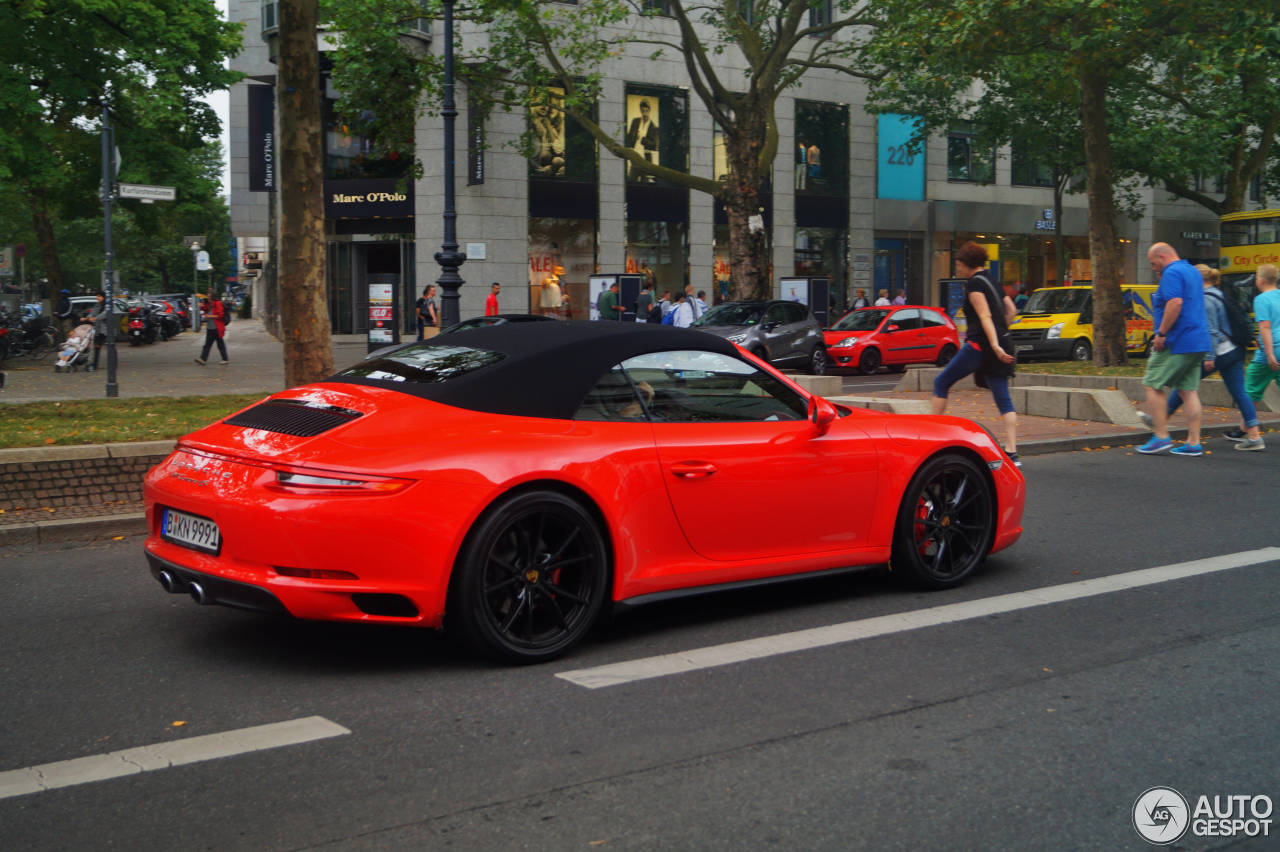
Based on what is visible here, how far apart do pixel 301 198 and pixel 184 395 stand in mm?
6689

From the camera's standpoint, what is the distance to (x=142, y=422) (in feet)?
38.5

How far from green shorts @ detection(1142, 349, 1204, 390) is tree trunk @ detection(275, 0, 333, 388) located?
8.14 metres

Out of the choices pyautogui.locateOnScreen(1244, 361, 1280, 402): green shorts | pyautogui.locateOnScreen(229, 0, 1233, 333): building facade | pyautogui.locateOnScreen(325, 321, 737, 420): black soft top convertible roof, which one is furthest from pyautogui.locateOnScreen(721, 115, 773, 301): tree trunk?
pyautogui.locateOnScreen(325, 321, 737, 420): black soft top convertible roof

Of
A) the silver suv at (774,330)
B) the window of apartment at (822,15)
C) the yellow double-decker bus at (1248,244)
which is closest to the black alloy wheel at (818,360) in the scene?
the silver suv at (774,330)

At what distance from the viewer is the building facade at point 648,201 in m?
35.7

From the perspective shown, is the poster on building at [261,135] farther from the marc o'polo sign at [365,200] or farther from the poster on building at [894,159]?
the poster on building at [894,159]

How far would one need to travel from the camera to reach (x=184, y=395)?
17875mm

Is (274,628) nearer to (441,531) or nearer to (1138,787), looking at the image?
(441,531)

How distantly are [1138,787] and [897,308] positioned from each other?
24749 mm

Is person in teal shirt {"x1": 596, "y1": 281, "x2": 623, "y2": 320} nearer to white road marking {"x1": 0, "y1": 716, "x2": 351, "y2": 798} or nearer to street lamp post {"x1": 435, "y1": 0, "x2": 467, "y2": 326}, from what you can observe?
street lamp post {"x1": 435, "y1": 0, "x2": 467, "y2": 326}

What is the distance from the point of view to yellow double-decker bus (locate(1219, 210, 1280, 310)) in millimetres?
29812

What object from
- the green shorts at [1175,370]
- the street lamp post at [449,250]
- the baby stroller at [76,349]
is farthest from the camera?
the baby stroller at [76,349]

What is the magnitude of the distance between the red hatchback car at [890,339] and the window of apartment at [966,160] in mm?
18207

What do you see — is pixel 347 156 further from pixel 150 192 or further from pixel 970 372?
pixel 970 372
